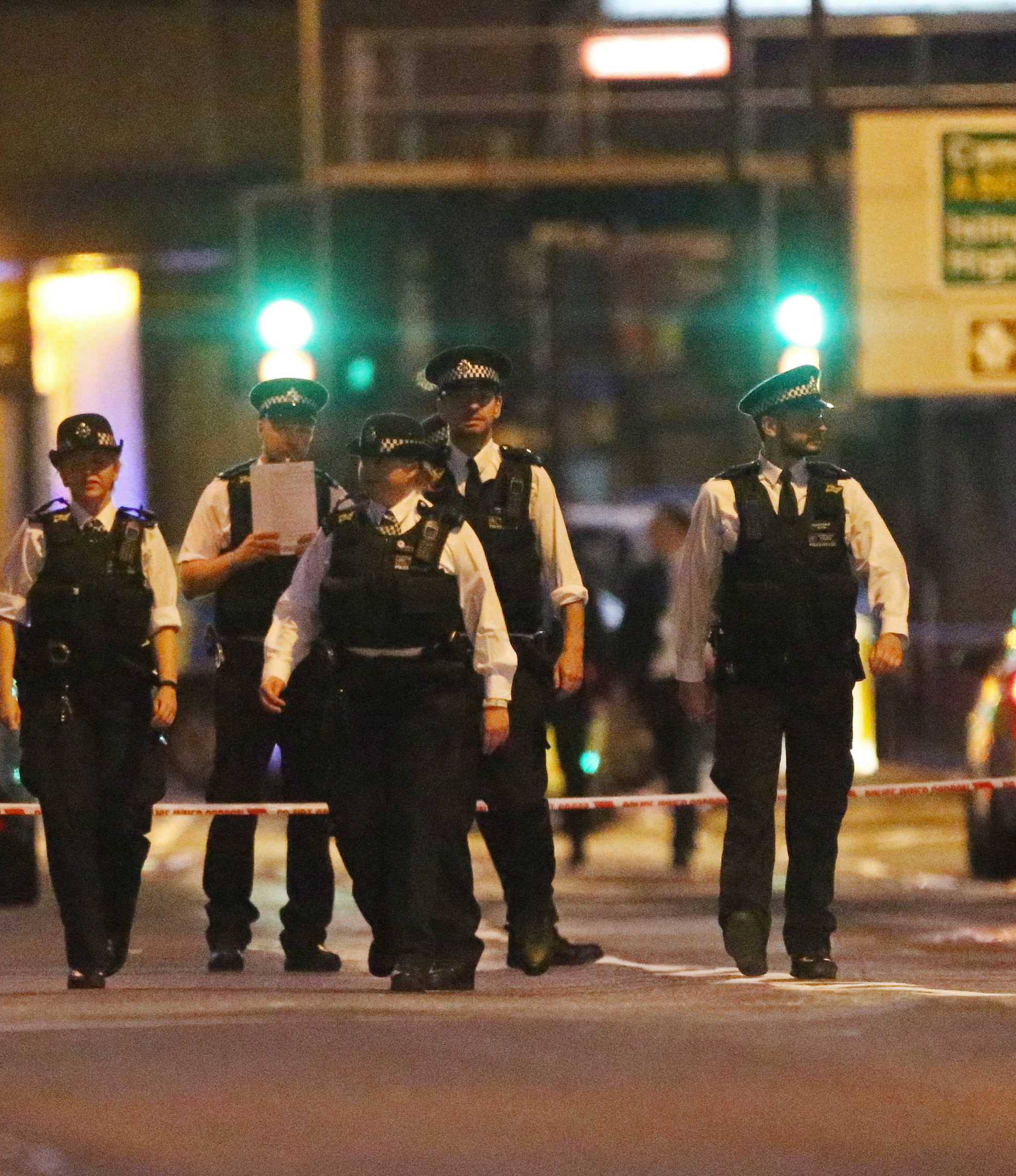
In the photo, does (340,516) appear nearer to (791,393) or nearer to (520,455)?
(520,455)

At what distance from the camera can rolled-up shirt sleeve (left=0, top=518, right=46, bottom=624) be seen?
846 centimetres

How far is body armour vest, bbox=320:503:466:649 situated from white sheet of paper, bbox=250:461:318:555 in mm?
837

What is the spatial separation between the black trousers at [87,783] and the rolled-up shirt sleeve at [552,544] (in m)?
1.29

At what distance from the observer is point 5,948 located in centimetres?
1034

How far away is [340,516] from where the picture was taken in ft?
26.7

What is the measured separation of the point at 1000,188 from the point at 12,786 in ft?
21.4

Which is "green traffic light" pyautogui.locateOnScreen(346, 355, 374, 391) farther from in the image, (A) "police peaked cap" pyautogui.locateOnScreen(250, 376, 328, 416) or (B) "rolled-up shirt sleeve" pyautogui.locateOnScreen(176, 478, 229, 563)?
(B) "rolled-up shirt sleeve" pyautogui.locateOnScreen(176, 478, 229, 563)

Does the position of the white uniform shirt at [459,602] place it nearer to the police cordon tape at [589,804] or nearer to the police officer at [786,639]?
the police officer at [786,639]

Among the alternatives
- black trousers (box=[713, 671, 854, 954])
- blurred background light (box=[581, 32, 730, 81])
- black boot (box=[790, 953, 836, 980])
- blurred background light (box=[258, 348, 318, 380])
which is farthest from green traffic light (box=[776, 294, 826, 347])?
blurred background light (box=[581, 32, 730, 81])

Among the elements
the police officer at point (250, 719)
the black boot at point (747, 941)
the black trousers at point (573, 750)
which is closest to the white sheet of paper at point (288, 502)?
the police officer at point (250, 719)

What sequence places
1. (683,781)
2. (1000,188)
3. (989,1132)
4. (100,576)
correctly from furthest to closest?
(1000,188), (683,781), (100,576), (989,1132)

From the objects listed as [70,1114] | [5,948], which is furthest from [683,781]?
[70,1114]

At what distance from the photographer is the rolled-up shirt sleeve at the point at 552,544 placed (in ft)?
28.6

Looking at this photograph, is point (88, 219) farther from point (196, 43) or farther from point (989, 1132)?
point (989, 1132)
